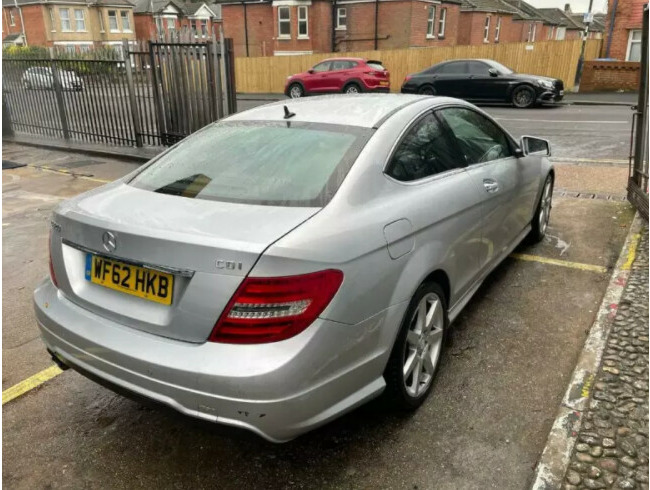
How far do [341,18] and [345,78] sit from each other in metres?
15.2

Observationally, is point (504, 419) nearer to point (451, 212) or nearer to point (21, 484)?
point (451, 212)

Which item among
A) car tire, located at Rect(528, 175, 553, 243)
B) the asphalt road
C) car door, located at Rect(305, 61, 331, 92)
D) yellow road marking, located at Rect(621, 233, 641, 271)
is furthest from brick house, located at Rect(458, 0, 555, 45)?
the asphalt road

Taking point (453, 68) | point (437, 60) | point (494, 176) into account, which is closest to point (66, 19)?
point (437, 60)

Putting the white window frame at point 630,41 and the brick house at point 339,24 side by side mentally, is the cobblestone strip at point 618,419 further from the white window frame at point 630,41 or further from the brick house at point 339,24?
the brick house at point 339,24

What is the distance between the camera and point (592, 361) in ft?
10.2

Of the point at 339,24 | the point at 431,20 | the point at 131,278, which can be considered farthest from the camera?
the point at 339,24

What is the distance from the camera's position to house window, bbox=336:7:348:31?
109 ft

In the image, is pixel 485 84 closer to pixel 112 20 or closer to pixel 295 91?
pixel 295 91

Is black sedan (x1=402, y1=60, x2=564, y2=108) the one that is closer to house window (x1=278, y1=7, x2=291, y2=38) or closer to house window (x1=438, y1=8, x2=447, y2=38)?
house window (x1=278, y1=7, x2=291, y2=38)

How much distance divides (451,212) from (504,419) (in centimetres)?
113

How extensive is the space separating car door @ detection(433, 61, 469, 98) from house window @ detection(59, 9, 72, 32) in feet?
138

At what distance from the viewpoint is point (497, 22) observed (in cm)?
4306

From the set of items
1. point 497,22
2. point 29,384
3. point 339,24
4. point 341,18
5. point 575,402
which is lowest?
point 29,384

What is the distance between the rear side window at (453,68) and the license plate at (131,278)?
1812 centimetres
